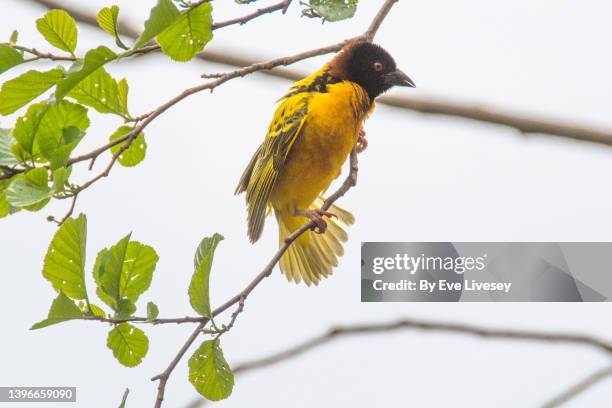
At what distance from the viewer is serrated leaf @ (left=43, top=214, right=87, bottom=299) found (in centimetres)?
300

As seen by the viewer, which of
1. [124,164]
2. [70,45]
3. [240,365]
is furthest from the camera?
[240,365]

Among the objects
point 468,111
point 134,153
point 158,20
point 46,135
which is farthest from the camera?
point 468,111

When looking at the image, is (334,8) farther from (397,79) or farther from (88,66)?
(397,79)

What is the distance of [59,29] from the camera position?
10.0ft

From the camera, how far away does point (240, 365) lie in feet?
13.3

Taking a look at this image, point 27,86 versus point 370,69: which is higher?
point 370,69

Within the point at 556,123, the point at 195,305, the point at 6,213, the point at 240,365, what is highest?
the point at 556,123

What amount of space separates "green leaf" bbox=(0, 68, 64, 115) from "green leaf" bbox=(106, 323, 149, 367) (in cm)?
83

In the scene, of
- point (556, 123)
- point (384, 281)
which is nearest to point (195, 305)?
point (556, 123)

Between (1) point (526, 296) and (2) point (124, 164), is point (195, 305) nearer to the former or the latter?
(2) point (124, 164)

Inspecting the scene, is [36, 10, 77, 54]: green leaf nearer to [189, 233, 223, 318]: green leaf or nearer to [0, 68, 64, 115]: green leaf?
[0, 68, 64, 115]: green leaf

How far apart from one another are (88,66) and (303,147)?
2674 mm

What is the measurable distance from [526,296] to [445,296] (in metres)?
0.47

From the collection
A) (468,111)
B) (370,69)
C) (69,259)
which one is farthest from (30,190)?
(370,69)
